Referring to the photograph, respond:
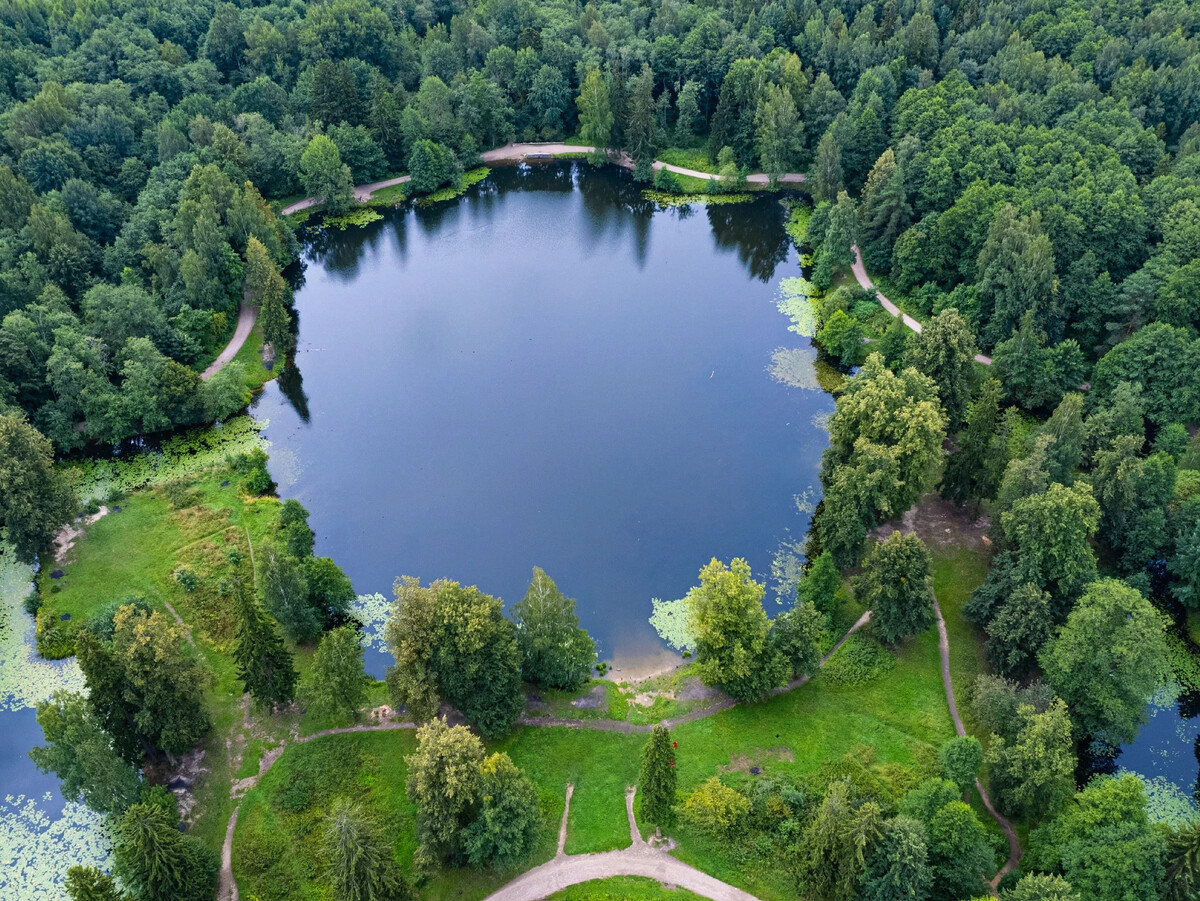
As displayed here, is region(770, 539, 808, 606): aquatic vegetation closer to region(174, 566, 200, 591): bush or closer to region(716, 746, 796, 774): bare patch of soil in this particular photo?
region(716, 746, 796, 774): bare patch of soil

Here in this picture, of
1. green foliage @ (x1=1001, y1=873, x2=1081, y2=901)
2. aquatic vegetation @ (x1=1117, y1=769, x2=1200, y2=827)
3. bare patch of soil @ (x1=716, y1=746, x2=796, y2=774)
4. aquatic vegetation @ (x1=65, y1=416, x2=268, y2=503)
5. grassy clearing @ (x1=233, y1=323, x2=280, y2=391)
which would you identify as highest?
grassy clearing @ (x1=233, y1=323, x2=280, y2=391)

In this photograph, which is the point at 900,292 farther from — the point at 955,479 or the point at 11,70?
the point at 11,70

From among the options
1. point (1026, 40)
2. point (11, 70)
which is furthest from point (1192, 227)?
point (11, 70)

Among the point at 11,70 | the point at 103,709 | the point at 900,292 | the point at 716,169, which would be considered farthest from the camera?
the point at 716,169

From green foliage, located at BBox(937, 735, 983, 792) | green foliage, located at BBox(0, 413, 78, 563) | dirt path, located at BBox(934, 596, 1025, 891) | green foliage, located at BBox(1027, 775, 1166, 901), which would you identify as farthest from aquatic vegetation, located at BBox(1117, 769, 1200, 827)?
green foliage, located at BBox(0, 413, 78, 563)

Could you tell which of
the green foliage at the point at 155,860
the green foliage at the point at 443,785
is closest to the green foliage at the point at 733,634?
the green foliage at the point at 443,785
